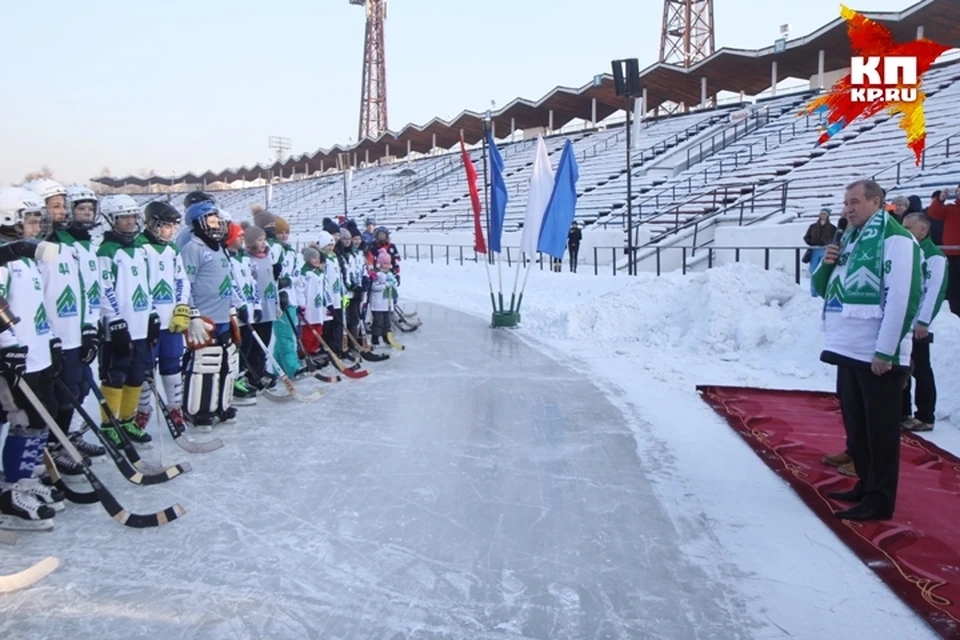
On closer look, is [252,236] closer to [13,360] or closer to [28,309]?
[28,309]

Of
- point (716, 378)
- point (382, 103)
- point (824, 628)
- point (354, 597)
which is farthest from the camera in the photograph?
point (382, 103)

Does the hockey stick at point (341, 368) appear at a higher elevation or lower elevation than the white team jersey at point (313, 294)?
lower

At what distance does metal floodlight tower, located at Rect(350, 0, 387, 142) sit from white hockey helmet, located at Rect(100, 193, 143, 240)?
215 feet

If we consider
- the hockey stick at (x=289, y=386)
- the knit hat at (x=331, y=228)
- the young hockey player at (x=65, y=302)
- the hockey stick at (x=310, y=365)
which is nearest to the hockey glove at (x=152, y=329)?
the young hockey player at (x=65, y=302)

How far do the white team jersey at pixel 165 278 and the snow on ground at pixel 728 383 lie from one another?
3390mm

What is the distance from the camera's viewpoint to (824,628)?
2.61 meters

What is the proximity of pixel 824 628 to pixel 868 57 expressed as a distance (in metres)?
27.0

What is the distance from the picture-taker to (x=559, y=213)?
35.0ft

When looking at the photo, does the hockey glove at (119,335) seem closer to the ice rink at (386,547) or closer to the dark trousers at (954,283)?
the ice rink at (386,547)

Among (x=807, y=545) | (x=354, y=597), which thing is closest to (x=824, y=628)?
(x=807, y=545)

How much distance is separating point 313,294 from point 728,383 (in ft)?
14.4

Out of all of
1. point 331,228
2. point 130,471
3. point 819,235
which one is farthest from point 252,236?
point 819,235

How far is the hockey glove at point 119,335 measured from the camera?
440cm

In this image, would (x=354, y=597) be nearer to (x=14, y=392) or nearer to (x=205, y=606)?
(x=205, y=606)
